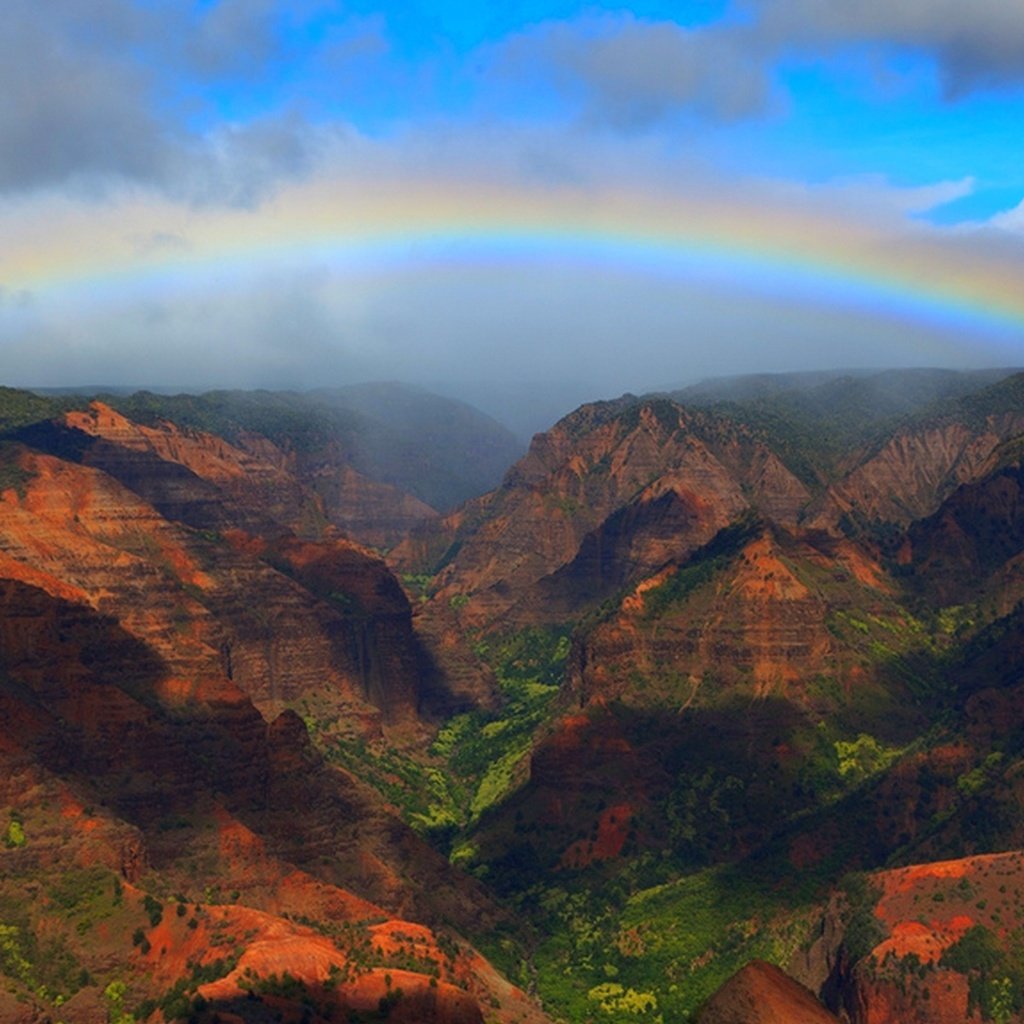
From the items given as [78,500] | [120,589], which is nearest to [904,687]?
[120,589]

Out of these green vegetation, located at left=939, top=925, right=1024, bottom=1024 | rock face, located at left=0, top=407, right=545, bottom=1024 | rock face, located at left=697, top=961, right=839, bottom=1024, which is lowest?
green vegetation, located at left=939, top=925, right=1024, bottom=1024

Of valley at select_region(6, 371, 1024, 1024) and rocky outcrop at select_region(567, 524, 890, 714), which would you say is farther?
rocky outcrop at select_region(567, 524, 890, 714)

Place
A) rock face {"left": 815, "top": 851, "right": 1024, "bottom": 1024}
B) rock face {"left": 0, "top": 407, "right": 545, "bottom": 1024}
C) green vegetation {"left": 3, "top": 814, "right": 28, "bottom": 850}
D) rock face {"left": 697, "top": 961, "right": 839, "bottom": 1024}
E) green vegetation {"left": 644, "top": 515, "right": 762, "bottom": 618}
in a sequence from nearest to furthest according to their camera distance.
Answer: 1. rock face {"left": 697, "top": 961, "right": 839, "bottom": 1024}
2. rock face {"left": 0, "top": 407, "right": 545, "bottom": 1024}
3. green vegetation {"left": 3, "top": 814, "right": 28, "bottom": 850}
4. rock face {"left": 815, "top": 851, "right": 1024, "bottom": 1024}
5. green vegetation {"left": 644, "top": 515, "right": 762, "bottom": 618}

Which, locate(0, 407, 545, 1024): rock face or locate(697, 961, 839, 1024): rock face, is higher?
locate(697, 961, 839, 1024): rock face

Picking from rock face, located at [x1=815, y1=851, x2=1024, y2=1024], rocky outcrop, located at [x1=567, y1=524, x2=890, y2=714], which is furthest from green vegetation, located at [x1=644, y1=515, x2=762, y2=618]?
rock face, located at [x1=815, y1=851, x2=1024, y2=1024]

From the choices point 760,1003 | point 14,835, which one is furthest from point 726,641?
point 760,1003

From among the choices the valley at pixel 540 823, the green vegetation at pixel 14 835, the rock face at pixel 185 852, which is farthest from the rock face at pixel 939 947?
the green vegetation at pixel 14 835

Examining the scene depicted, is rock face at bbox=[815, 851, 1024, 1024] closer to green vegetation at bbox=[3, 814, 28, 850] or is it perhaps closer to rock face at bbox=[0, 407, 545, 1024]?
rock face at bbox=[0, 407, 545, 1024]

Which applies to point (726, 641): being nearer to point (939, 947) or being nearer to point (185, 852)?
point (939, 947)
